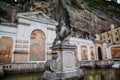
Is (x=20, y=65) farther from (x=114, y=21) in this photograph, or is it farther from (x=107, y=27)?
(x=114, y=21)

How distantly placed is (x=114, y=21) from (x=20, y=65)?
33.9 metres

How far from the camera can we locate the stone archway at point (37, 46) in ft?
40.9

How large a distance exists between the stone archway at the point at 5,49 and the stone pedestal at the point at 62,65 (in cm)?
735

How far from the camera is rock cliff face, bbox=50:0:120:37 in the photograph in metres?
25.0

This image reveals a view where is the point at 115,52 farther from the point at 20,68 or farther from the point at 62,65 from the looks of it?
the point at 20,68

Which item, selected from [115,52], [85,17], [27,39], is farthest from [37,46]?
[85,17]

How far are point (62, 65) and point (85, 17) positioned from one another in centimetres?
2474

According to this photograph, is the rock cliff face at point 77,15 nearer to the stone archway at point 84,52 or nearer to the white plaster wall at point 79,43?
the white plaster wall at point 79,43

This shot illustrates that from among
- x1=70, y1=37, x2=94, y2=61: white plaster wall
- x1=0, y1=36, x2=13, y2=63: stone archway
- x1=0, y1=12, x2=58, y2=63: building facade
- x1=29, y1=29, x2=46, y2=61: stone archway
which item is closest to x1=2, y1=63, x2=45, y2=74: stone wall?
x1=0, y1=12, x2=58, y2=63: building facade

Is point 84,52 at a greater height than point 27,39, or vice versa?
point 27,39

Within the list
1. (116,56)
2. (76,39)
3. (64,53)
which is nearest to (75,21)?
(76,39)

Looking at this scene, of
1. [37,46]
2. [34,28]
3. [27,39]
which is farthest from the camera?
[34,28]

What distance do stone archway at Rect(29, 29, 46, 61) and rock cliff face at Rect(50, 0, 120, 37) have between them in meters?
10.4

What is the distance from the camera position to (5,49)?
1089 cm
